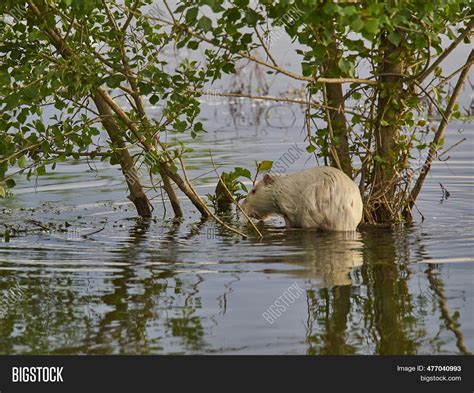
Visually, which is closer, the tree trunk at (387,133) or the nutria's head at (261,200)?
the tree trunk at (387,133)

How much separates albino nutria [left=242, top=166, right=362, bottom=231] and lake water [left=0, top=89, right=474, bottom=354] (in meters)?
0.16

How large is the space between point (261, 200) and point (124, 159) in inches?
58.4

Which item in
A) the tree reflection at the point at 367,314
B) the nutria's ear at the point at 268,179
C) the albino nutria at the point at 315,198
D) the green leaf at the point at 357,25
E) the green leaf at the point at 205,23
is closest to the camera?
the tree reflection at the point at 367,314

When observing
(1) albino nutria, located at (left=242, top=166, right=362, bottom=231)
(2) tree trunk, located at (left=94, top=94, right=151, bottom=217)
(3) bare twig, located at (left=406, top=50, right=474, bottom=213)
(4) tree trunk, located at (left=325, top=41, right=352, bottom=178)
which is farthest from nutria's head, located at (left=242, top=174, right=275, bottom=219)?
(3) bare twig, located at (left=406, top=50, right=474, bottom=213)

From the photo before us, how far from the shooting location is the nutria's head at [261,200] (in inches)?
392

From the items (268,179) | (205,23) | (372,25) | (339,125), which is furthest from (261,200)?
(372,25)

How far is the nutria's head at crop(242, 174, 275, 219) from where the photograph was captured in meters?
9.97

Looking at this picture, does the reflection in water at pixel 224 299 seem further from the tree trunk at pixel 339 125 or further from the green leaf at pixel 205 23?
the green leaf at pixel 205 23

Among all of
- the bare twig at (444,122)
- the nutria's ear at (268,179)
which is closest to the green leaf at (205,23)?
the nutria's ear at (268,179)

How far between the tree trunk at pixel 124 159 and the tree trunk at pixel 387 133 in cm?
247

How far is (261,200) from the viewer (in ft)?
33.0

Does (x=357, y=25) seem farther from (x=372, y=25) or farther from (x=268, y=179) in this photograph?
(x=268, y=179)
